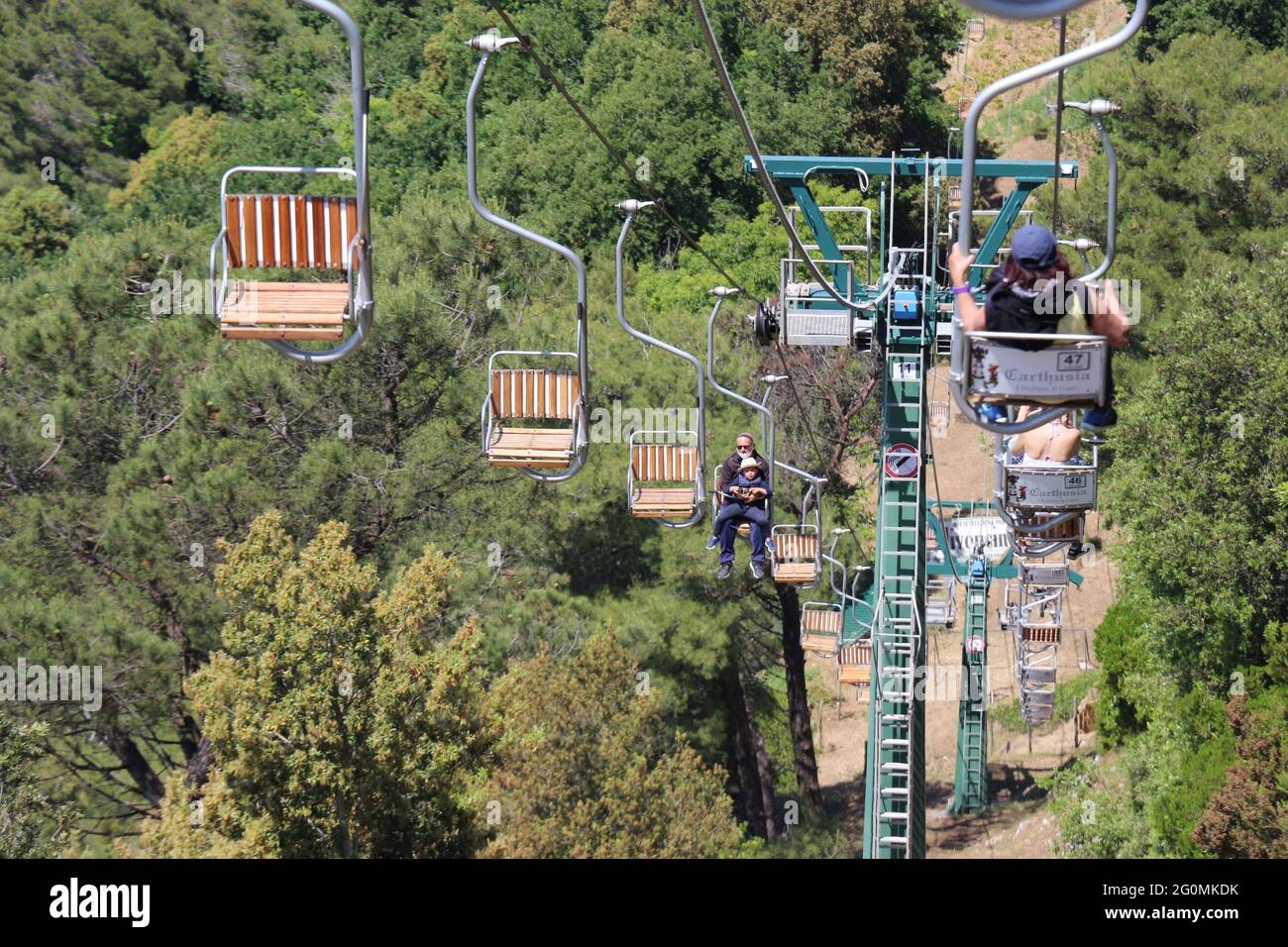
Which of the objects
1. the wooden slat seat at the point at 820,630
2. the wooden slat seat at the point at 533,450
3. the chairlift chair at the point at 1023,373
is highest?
the chairlift chair at the point at 1023,373

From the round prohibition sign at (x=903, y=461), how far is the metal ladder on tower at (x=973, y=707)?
9.00 m

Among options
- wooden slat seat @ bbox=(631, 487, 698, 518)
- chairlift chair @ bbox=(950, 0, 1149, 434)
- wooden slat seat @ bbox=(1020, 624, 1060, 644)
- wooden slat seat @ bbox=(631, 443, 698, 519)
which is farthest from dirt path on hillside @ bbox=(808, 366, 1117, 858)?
chairlift chair @ bbox=(950, 0, 1149, 434)

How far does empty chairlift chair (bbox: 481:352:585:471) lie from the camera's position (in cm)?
1141

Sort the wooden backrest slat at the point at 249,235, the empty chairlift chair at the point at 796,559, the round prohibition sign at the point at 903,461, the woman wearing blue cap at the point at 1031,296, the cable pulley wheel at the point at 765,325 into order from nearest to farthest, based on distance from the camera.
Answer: the woman wearing blue cap at the point at 1031,296, the wooden backrest slat at the point at 249,235, the cable pulley wheel at the point at 765,325, the round prohibition sign at the point at 903,461, the empty chairlift chair at the point at 796,559

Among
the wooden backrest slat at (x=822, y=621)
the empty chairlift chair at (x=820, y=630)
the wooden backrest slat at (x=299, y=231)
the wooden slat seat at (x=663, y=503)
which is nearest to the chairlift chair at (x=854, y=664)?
the empty chairlift chair at (x=820, y=630)

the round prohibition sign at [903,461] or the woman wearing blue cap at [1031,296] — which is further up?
the woman wearing blue cap at [1031,296]

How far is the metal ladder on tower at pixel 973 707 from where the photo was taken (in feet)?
88.6

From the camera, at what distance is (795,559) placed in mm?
19969

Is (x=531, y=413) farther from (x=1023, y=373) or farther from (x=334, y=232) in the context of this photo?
(x=1023, y=373)

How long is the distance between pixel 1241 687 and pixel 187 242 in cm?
1689

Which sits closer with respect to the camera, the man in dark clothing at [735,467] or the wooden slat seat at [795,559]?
the man in dark clothing at [735,467]

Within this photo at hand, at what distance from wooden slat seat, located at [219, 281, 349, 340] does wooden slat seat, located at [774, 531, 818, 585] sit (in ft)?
39.1

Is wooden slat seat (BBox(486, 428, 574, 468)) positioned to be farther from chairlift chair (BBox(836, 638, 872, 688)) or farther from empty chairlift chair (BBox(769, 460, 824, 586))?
chairlift chair (BBox(836, 638, 872, 688))

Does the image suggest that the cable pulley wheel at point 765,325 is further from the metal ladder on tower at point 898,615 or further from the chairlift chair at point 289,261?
the chairlift chair at point 289,261
